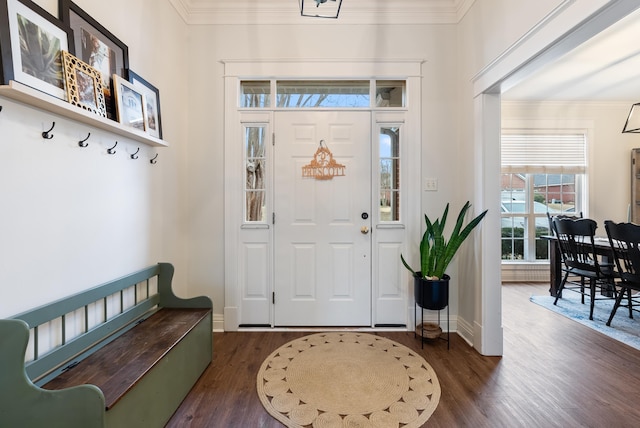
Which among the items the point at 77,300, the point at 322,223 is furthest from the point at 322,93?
the point at 77,300

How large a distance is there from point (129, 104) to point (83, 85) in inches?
14.1

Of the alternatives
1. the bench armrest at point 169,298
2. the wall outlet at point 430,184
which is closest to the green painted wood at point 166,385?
the bench armrest at point 169,298

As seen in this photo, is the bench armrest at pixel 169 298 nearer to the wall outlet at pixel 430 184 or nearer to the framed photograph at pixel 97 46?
the framed photograph at pixel 97 46

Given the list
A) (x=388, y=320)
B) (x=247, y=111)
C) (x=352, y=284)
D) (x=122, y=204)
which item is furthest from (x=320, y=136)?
(x=388, y=320)

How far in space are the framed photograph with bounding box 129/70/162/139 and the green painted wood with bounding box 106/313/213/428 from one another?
1399 mm

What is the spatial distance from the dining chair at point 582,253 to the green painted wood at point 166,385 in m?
3.72

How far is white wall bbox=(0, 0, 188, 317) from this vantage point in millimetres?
1188

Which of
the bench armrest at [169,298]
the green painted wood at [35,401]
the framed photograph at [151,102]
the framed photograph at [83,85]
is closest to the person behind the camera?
the green painted wood at [35,401]

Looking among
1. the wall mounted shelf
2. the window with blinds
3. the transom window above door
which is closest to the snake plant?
the transom window above door

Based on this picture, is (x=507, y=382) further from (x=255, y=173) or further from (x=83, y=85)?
(x=83, y=85)

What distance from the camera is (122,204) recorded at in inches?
71.2

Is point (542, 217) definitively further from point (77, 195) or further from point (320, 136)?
point (77, 195)

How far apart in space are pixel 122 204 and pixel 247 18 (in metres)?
2.01

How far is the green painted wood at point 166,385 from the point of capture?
1.20 m
